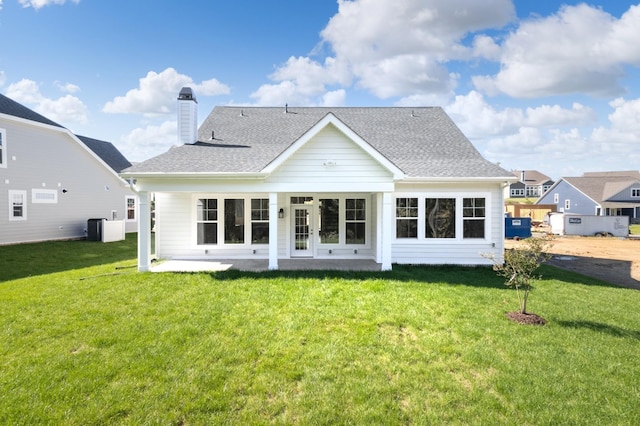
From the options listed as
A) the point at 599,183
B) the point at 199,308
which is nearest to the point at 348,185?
the point at 199,308

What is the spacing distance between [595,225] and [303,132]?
2721cm

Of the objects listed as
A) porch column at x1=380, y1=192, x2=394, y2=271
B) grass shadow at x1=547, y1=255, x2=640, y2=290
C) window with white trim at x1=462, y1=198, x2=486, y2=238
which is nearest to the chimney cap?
porch column at x1=380, y1=192, x2=394, y2=271

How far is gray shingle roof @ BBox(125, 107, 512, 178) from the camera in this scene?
447 inches

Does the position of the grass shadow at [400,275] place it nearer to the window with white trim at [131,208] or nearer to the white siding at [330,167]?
the white siding at [330,167]

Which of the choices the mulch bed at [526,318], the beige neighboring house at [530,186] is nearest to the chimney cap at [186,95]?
the mulch bed at [526,318]

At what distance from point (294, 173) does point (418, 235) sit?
16.4 feet

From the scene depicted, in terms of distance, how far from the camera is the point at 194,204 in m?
12.8

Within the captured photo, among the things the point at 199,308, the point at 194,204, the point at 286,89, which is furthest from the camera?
the point at 286,89

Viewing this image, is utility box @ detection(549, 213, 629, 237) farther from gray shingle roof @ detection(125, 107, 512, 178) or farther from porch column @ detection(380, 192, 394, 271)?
porch column @ detection(380, 192, 394, 271)

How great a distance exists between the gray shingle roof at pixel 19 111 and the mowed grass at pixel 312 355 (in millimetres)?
12727

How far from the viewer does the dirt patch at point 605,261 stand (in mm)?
11719

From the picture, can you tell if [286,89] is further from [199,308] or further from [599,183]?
[599,183]

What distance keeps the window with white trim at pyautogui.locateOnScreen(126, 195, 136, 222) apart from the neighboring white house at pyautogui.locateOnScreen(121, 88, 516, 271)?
13768 mm

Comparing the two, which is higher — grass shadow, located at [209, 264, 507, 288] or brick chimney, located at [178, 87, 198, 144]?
Result: brick chimney, located at [178, 87, 198, 144]
